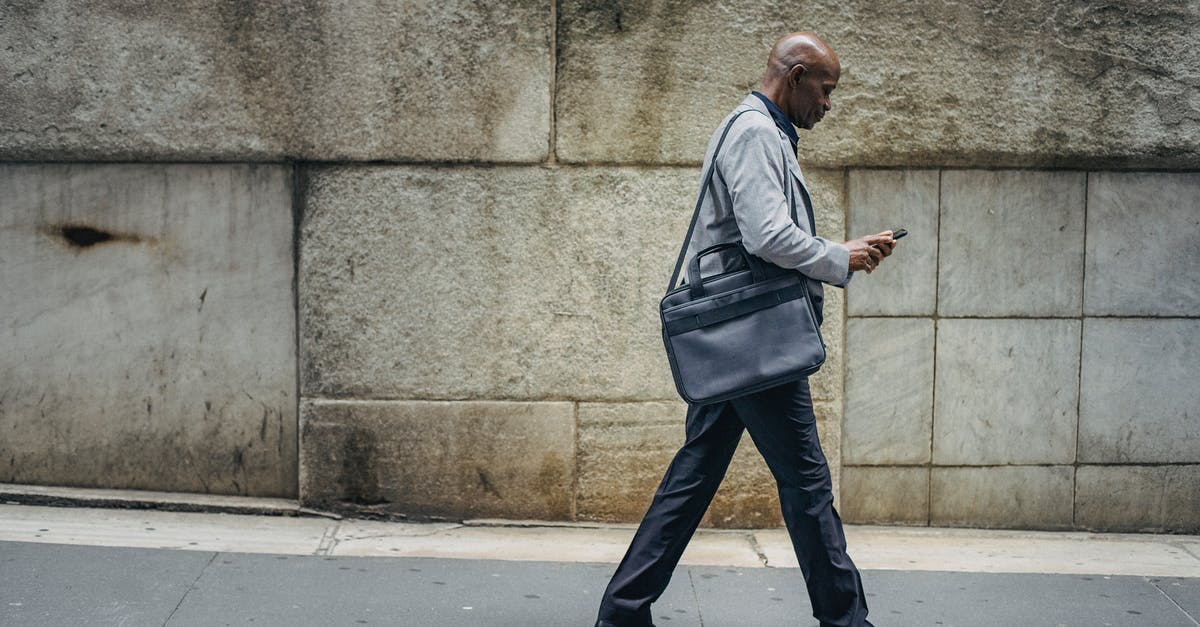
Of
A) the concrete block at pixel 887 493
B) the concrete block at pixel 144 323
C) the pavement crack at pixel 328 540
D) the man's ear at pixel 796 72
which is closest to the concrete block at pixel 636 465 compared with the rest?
the concrete block at pixel 887 493

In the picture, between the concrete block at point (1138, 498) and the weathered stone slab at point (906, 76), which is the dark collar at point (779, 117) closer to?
the weathered stone slab at point (906, 76)

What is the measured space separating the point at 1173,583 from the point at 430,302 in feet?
9.88

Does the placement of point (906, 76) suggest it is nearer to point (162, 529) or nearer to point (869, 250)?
point (869, 250)

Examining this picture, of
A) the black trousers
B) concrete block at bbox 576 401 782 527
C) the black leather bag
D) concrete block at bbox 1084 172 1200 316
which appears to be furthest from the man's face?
concrete block at bbox 1084 172 1200 316

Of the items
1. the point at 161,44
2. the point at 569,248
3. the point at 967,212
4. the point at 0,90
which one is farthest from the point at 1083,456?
the point at 0,90

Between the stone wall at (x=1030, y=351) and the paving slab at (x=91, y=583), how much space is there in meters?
2.71

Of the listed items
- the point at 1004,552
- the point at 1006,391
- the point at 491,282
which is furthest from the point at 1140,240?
the point at 491,282

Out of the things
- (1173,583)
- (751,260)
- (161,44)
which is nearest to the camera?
(751,260)

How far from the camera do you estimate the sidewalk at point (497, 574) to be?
3.96m

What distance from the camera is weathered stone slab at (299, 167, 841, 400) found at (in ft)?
16.1

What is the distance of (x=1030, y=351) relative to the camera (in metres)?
5.10

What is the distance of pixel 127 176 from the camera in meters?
5.05

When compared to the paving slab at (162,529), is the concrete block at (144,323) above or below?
above

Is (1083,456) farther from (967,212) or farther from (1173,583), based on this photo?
(967,212)
